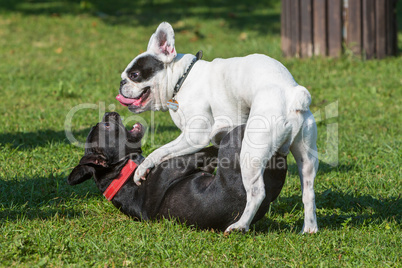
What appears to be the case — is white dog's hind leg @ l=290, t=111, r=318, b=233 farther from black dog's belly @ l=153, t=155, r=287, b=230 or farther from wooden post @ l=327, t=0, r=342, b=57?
wooden post @ l=327, t=0, r=342, b=57

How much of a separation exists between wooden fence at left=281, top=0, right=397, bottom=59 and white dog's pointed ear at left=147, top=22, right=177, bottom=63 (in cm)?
573

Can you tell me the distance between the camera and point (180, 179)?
4523 mm

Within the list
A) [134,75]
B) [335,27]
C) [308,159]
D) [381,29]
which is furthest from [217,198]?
[381,29]

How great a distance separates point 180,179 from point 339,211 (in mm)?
1454

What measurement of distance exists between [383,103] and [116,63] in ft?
17.0

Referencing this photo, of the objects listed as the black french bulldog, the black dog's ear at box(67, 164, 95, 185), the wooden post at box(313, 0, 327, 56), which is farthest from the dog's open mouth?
the wooden post at box(313, 0, 327, 56)

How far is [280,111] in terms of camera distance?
3906mm

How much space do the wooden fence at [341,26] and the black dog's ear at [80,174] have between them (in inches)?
245

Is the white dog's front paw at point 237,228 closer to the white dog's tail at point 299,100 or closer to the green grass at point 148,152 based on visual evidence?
the green grass at point 148,152

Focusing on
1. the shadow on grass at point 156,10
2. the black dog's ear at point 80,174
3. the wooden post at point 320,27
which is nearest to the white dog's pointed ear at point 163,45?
the black dog's ear at point 80,174

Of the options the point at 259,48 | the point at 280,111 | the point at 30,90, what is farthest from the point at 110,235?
the point at 259,48

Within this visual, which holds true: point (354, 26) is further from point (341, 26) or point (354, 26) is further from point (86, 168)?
point (86, 168)

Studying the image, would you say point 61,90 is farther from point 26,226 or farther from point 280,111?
point 280,111

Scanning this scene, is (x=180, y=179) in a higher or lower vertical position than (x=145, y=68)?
lower
